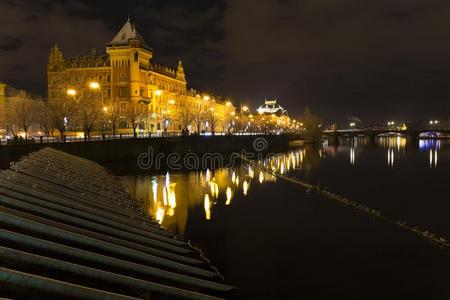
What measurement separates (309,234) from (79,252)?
19320 millimetres

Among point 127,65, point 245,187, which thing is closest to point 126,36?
point 127,65

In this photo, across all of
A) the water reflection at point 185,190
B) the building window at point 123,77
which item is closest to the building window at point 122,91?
the building window at point 123,77

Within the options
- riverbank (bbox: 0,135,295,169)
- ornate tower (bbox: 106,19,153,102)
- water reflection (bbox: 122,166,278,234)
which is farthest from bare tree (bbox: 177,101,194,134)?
water reflection (bbox: 122,166,278,234)

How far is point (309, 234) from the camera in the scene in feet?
95.5

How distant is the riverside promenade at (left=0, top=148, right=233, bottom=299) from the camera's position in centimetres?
1073

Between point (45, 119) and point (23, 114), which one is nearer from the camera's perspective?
point (23, 114)

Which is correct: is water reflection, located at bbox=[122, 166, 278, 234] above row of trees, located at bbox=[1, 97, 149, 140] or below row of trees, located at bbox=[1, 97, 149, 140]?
below

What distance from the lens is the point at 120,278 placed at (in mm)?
12719

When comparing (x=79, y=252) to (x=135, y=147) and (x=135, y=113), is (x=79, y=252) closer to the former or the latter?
(x=135, y=147)

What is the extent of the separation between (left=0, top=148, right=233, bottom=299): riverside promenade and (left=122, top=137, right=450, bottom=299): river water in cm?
346

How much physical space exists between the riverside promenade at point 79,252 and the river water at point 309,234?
3.46 meters

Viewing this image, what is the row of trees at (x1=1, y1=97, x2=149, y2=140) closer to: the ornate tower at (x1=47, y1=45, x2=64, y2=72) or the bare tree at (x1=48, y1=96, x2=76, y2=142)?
the bare tree at (x1=48, y1=96, x2=76, y2=142)

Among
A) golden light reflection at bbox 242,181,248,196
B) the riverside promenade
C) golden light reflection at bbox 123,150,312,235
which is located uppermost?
the riverside promenade

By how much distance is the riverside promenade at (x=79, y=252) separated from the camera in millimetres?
10731
